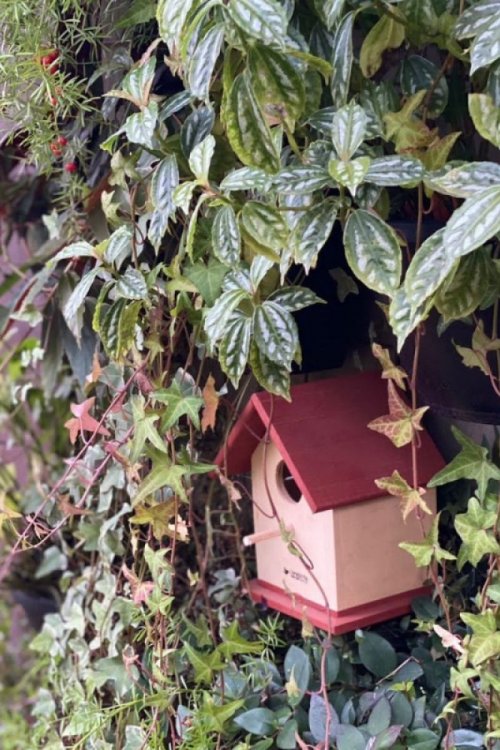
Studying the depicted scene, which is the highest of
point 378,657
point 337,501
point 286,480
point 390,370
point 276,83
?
point 276,83

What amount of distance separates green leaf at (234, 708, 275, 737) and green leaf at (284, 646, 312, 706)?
30 millimetres

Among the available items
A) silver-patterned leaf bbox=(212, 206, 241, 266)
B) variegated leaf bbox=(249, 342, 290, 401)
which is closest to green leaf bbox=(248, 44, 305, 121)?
silver-patterned leaf bbox=(212, 206, 241, 266)

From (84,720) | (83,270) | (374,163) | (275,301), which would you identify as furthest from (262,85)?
(84,720)

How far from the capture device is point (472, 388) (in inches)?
31.9

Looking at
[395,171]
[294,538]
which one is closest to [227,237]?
[395,171]

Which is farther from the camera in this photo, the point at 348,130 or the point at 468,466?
the point at 468,466

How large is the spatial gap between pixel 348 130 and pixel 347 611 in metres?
0.54

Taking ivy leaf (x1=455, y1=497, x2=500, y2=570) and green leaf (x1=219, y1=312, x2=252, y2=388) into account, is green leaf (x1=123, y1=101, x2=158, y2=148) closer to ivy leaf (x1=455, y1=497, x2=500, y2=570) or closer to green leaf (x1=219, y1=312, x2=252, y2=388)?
green leaf (x1=219, y1=312, x2=252, y2=388)

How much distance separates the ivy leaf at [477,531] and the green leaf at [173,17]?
0.50 m

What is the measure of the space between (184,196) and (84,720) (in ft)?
2.30

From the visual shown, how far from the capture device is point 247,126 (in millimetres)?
670

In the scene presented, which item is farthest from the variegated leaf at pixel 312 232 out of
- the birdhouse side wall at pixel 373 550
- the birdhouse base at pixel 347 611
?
the birdhouse base at pixel 347 611

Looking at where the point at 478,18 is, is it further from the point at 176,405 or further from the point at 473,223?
the point at 176,405

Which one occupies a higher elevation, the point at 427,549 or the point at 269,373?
the point at 269,373
